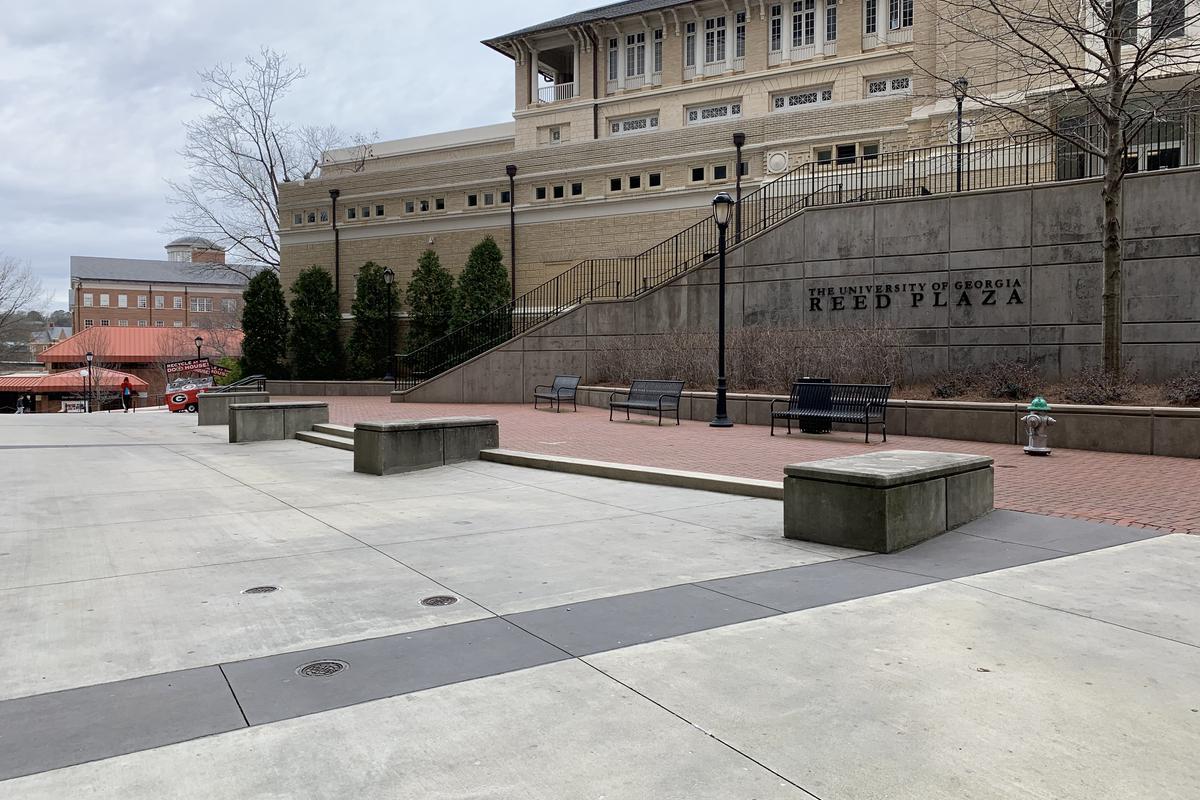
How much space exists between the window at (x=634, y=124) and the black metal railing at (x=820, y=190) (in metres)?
13.5

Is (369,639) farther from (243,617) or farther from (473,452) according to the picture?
(473,452)

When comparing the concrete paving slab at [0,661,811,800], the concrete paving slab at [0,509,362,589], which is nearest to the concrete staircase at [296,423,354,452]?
the concrete paving slab at [0,509,362,589]

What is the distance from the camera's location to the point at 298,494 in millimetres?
9453

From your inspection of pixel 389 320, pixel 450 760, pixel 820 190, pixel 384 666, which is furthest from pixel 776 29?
pixel 450 760

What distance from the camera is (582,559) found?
6.18 m

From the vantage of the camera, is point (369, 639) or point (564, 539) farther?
point (564, 539)

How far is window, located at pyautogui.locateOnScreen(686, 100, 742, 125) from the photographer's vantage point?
1518 inches

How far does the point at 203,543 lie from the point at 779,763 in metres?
5.49

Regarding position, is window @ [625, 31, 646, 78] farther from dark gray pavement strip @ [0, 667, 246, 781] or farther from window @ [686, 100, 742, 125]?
dark gray pavement strip @ [0, 667, 246, 781]

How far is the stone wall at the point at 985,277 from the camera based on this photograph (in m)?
14.9

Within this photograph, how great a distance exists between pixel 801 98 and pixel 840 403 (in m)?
27.3

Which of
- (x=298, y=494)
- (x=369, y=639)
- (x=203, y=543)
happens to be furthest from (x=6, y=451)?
(x=369, y=639)

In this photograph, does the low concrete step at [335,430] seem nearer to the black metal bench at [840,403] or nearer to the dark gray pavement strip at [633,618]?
the black metal bench at [840,403]

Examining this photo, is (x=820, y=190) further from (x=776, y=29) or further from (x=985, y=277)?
(x=776, y=29)
